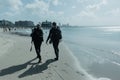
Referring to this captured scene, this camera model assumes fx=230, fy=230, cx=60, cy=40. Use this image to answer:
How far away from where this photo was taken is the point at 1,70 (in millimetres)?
9086

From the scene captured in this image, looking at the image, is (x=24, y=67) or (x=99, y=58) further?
(x=99, y=58)

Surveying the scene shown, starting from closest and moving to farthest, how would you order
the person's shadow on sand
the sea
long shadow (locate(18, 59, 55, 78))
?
long shadow (locate(18, 59, 55, 78)) → the person's shadow on sand → the sea

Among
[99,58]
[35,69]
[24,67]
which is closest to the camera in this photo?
[35,69]

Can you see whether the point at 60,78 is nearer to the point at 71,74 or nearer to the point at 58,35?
the point at 71,74

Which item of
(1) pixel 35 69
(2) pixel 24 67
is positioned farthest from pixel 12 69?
(1) pixel 35 69

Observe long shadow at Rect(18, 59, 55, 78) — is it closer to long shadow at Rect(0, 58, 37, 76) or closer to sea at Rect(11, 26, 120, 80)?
long shadow at Rect(0, 58, 37, 76)

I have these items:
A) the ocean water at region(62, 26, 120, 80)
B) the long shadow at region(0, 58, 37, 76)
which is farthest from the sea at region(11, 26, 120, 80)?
the long shadow at region(0, 58, 37, 76)

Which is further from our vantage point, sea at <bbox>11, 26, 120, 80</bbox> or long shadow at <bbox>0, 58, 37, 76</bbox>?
sea at <bbox>11, 26, 120, 80</bbox>

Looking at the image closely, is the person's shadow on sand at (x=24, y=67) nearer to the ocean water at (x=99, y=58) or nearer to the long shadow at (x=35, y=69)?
the long shadow at (x=35, y=69)

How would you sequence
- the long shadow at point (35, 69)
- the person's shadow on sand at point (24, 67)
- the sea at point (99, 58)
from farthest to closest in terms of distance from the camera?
1. the sea at point (99, 58)
2. the person's shadow on sand at point (24, 67)
3. the long shadow at point (35, 69)

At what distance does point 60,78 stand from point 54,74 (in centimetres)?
55

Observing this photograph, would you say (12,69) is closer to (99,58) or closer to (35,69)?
(35,69)

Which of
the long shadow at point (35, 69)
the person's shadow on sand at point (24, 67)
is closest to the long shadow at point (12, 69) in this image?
the person's shadow on sand at point (24, 67)

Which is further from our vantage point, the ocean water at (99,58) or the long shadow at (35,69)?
the ocean water at (99,58)
